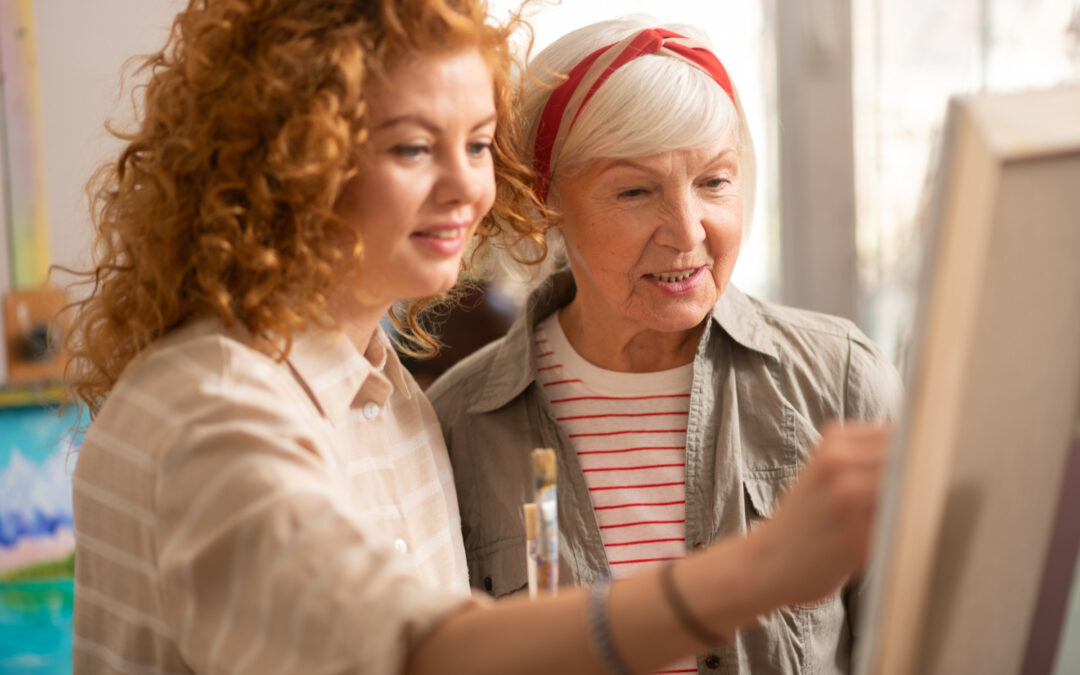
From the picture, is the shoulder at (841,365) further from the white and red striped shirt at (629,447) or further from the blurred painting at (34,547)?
the blurred painting at (34,547)

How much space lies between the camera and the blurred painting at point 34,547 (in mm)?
2010

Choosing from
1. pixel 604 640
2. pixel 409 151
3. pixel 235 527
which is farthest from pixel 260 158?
pixel 604 640

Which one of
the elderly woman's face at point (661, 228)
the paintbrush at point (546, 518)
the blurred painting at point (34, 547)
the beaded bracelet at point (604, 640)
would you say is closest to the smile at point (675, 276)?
the elderly woman's face at point (661, 228)

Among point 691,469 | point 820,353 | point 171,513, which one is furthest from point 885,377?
point 171,513

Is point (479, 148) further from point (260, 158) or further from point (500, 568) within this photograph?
point (500, 568)

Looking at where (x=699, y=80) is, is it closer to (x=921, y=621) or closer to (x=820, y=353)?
(x=820, y=353)

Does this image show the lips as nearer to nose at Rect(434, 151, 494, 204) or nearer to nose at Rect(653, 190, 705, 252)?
nose at Rect(434, 151, 494, 204)

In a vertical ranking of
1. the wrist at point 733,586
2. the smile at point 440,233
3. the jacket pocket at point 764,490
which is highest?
the smile at point 440,233

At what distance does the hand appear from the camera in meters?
0.67

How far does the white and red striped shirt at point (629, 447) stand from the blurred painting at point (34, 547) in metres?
1.12

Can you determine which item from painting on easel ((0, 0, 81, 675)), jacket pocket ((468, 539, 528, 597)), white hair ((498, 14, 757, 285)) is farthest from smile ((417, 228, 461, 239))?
painting on easel ((0, 0, 81, 675))

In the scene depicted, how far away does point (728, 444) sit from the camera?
51.6 inches

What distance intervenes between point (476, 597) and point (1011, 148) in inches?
18.0

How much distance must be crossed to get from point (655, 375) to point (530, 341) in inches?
6.9
